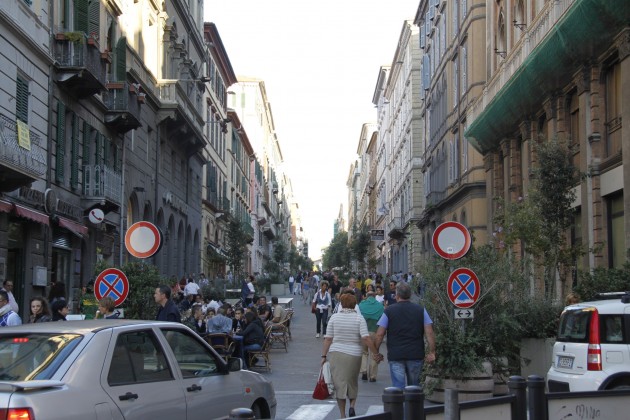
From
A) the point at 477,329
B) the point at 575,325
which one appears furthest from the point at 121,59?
the point at 575,325

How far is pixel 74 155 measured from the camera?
25188 mm

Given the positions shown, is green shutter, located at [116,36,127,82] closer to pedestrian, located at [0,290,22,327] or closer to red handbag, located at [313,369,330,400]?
pedestrian, located at [0,290,22,327]

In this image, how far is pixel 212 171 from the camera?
54562mm

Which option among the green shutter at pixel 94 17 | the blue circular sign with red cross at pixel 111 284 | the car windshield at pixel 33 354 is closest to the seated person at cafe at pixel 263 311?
the blue circular sign with red cross at pixel 111 284

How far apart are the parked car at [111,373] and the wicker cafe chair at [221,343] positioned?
9502 millimetres

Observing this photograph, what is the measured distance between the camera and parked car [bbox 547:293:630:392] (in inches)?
431

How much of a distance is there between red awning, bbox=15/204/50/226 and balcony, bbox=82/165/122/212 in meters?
4.03

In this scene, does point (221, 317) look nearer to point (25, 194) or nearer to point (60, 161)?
point (25, 194)

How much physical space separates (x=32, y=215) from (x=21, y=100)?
277cm

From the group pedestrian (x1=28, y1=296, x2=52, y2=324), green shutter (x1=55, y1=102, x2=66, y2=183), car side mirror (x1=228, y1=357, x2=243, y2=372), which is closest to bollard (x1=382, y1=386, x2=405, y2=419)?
car side mirror (x1=228, y1=357, x2=243, y2=372)

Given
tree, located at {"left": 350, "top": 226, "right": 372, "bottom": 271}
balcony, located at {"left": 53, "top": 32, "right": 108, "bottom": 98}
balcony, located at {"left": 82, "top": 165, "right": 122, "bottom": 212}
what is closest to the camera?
→ balcony, located at {"left": 53, "top": 32, "right": 108, "bottom": 98}

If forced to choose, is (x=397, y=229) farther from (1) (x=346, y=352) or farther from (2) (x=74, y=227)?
(1) (x=346, y=352)

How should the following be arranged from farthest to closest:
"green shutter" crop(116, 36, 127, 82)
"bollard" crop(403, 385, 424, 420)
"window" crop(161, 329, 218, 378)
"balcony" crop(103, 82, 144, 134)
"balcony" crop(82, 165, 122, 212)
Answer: "green shutter" crop(116, 36, 127, 82) < "balcony" crop(103, 82, 144, 134) < "balcony" crop(82, 165, 122, 212) < "window" crop(161, 329, 218, 378) < "bollard" crop(403, 385, 424, 420)

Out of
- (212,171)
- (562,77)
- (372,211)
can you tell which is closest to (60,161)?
(562,77)
